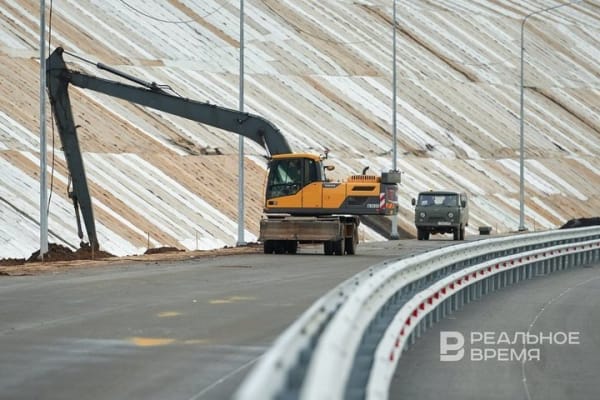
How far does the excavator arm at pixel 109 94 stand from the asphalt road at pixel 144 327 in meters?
5.94

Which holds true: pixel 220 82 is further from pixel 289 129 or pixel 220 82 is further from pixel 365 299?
pixel 365 299

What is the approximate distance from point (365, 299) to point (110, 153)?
4008 centimetres

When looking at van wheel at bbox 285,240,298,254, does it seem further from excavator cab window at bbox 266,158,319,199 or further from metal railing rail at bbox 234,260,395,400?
metal railing rail at bbox 234,260,395,400

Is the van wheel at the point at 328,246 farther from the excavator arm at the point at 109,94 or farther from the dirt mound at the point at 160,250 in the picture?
the dirt mound at the point at 160,250

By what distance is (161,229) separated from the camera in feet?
145

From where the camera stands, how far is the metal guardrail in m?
6.36

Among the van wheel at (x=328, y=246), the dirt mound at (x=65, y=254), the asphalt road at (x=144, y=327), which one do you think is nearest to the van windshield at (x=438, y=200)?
the van wheel at (x=328, y=246)

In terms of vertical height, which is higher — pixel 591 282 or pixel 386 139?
pixel 386 139

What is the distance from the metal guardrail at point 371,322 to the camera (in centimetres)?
636

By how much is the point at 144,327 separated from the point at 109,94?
66.0 ft

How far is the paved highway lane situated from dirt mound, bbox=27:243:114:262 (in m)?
13.8

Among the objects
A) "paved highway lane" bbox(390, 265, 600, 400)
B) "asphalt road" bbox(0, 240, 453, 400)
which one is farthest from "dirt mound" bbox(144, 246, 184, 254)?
"paved highway lane" bbox(390, 265, 600, 400)

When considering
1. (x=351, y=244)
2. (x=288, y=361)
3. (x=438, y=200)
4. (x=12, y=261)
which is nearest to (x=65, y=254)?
(x=12, y=261)

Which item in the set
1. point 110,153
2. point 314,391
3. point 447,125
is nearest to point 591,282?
point 314,391
